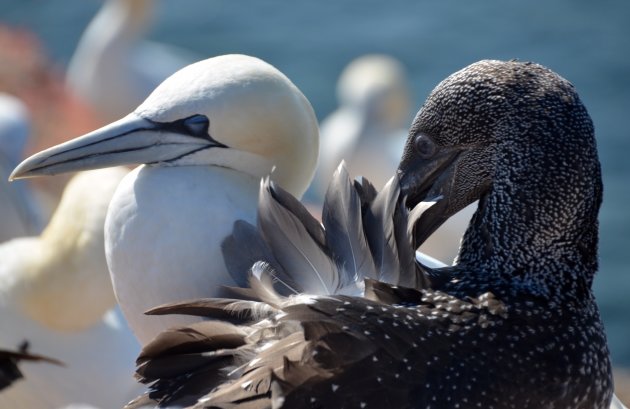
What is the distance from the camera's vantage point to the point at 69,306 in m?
4.68

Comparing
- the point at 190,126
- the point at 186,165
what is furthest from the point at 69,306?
the point at 190,126

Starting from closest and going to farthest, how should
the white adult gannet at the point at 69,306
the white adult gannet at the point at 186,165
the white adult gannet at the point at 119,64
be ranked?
the white adult gannet at the point at 186,165 < the white adult gannet at the point at 69,306 < the white adult gannet at the point at 119,64

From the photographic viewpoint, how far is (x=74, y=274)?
4602 millimetres

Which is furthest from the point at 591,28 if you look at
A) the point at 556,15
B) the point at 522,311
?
the point at 522,311

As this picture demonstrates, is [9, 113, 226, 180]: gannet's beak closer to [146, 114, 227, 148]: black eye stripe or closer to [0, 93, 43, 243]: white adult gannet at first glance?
[146, 114, 227, 148]: black eye stripe

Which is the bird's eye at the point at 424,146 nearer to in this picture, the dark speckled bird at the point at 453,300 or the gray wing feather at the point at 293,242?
the dark speckled bird at the point at 453,300

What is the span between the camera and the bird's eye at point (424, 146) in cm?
346

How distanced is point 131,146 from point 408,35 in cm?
972

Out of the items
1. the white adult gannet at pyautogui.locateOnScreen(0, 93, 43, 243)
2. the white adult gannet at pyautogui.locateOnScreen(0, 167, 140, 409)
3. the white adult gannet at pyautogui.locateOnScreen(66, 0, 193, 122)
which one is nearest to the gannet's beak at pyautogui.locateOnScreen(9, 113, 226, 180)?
the white adult gannet at pyautogui.locateOnScreen(0, 167, 140, 409)

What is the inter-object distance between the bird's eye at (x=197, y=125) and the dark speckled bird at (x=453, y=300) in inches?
11.9

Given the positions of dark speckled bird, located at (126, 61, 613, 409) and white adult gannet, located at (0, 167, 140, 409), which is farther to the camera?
white adult gannet, located at (0, 167, 140, 409)

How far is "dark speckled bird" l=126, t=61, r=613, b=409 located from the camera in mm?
2998

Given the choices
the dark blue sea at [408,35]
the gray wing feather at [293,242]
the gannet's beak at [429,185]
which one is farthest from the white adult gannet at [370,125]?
the gray wing feather at [293,242]

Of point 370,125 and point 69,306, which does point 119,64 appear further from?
point 69,306
